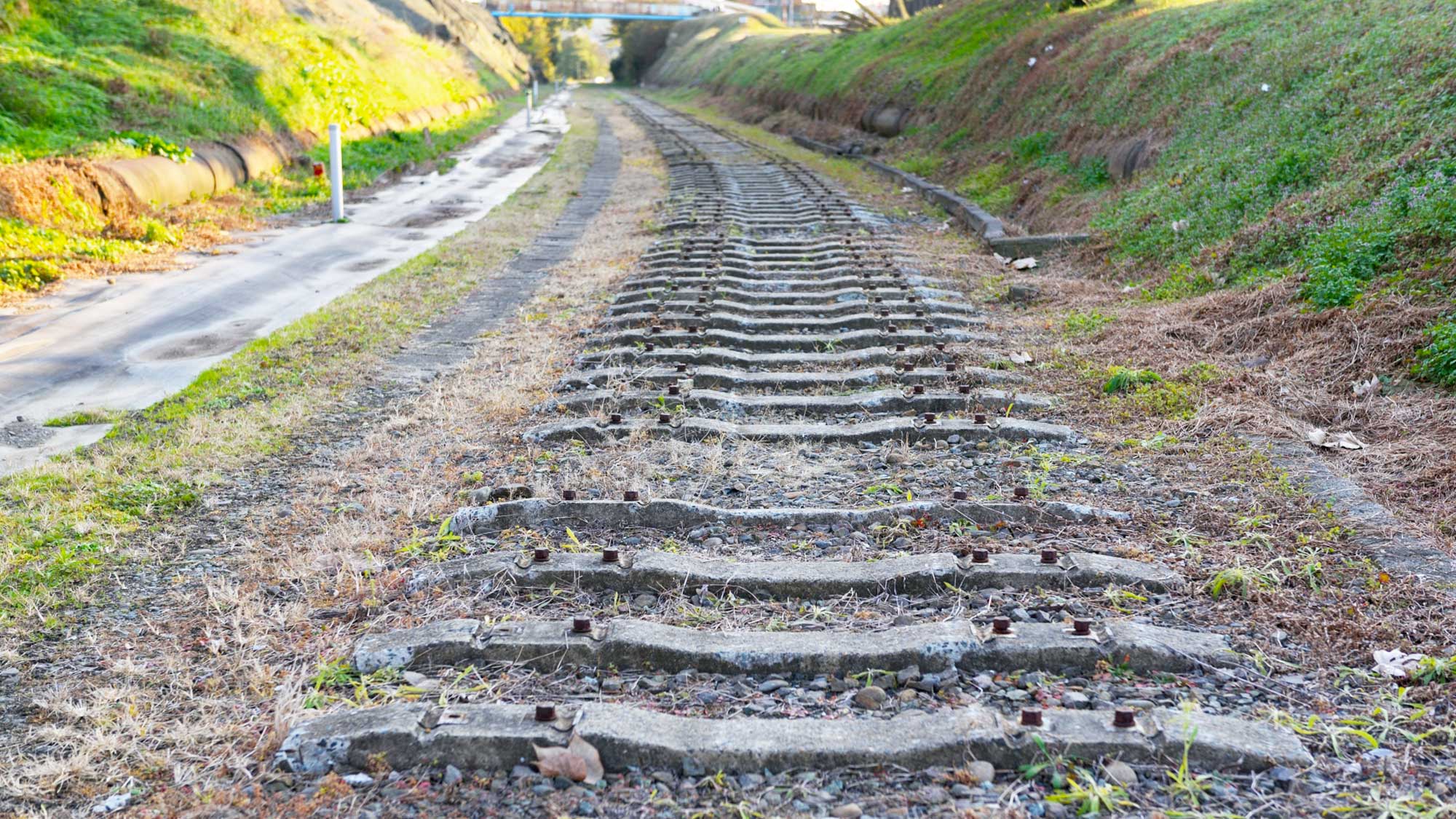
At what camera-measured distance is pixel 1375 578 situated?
3.87 metres

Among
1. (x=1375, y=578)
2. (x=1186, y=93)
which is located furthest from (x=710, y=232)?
(x=1375, y=578)

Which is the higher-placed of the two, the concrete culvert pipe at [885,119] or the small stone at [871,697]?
the concrete culvert pipe at [885,119]

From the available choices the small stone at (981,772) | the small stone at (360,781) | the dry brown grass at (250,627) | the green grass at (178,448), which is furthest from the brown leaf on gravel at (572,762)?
the green grass at (178,448)

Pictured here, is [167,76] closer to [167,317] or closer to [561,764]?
[167,317]

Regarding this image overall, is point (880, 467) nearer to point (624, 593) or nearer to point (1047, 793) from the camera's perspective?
point (624, 593)

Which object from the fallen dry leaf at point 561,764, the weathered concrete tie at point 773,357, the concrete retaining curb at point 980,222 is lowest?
the fallen dry leaf at point 561,764

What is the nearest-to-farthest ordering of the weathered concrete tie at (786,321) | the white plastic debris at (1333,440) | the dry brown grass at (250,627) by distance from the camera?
the dry brown grass at (250,627) → the white plastic debris at (1333,440) → the weathered concrete tie at (786,321)

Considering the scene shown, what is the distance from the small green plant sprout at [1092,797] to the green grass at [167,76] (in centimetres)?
1275

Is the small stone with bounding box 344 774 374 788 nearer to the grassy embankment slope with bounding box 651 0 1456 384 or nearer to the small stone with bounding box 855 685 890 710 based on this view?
the small stone with bounding box 855 685 890 710

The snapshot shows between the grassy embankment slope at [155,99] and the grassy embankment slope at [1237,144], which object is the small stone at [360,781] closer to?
the grassy embankment slope at [1237,144]

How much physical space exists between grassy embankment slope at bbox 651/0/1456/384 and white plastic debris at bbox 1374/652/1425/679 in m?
2.80

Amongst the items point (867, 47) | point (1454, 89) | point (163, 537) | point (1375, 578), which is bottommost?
point (163, 537)

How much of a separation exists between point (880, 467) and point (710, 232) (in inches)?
287

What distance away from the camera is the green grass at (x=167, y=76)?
548 inches
